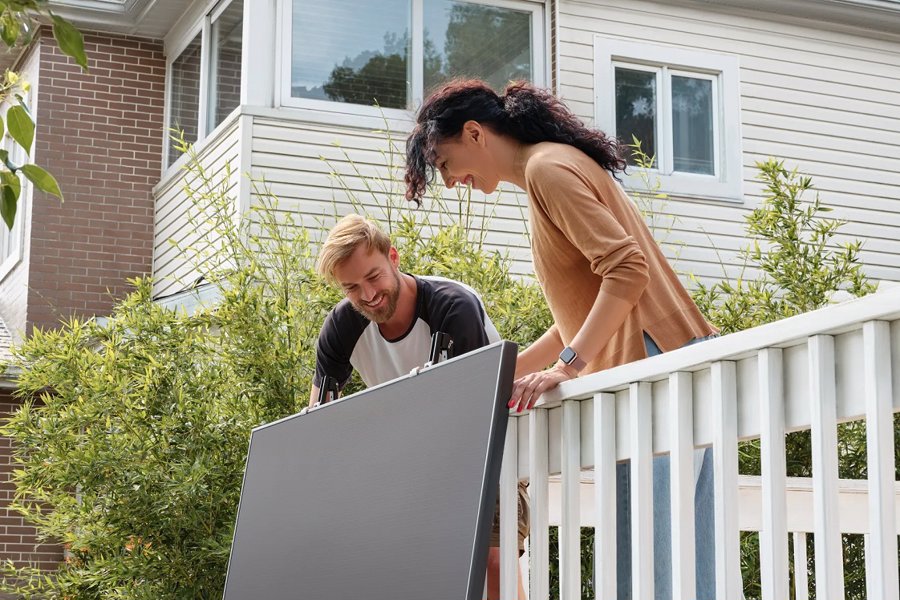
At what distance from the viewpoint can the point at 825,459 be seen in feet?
5.65

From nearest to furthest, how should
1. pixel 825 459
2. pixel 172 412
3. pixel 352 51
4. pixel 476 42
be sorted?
pixel 825 459 < pixel 172 412 < pixel 352 51 < pixel 476 42

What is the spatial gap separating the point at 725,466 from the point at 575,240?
0.81 metres

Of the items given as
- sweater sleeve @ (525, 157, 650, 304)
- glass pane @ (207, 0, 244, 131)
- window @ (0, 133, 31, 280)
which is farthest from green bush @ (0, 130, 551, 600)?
window @ (0, 133, 31, 280)

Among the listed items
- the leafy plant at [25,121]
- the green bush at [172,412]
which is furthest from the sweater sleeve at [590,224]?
the green bush at [172,412]

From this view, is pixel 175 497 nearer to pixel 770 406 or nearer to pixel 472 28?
pixel 770 406

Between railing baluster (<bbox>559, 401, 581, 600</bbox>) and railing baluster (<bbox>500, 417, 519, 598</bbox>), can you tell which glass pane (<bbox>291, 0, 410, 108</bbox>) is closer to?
railing baluster (<bbox>500, 417, 519, 598</bbox>)

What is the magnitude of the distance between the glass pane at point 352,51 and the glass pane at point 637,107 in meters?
1.98

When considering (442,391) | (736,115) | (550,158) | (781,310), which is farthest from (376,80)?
(442,391)

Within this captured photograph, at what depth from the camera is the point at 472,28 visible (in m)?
10.1

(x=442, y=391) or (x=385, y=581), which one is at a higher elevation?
(x=442, y=391)

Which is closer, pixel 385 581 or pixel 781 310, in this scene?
pixel 385 581

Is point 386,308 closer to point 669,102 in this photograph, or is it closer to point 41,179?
point 41,179

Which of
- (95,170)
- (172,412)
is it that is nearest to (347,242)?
(172,412)

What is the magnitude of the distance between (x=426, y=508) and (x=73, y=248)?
32.0 feet
